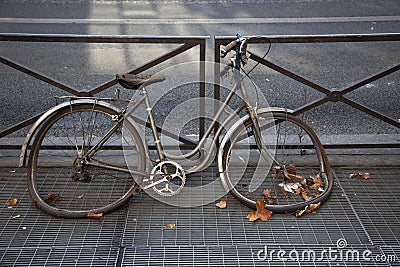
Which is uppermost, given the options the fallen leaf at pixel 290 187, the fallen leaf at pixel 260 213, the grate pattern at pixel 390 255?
the fallen leaf at pixel 290 187

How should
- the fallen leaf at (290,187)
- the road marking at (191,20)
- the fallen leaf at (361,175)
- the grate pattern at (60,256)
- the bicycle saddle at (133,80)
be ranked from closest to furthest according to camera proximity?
1. the grate pattern at (60,256)
2. the bicycle saddle at (133,80)
3. the fallen leaf at (290,187)
4. the fallen leaf at (361,175)
5. the road marking at (191,20)

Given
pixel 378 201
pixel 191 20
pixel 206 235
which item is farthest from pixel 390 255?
pixel 191 20

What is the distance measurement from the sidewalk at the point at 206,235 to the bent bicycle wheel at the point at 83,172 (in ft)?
0.47

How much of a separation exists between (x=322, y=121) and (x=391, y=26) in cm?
536

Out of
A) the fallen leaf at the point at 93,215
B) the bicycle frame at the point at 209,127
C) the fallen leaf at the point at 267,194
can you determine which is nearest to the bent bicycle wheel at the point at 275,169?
the fallen leaf at the point at 267,194

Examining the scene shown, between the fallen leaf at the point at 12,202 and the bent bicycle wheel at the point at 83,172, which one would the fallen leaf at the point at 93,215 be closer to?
the bent bicycle wheel at the point at 83,172

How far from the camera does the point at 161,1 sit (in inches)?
519

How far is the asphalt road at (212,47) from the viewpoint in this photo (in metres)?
7.38

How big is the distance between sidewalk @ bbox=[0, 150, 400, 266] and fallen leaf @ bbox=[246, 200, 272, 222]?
0.05 m

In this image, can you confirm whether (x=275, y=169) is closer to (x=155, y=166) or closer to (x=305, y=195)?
(x=305, y=195)

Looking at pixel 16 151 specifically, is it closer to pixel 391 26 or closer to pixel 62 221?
pixel 62 221

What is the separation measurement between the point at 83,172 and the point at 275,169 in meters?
1.76

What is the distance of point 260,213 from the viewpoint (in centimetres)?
477

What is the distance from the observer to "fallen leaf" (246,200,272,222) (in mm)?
4727
